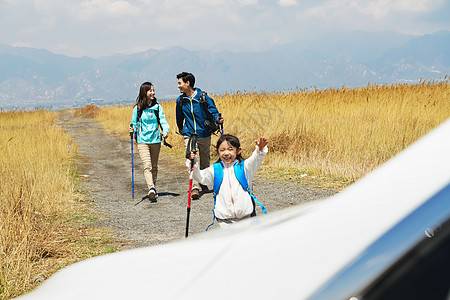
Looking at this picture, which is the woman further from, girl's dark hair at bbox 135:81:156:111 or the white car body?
the white car body

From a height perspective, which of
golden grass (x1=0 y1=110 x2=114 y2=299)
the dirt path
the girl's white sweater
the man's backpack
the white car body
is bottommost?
the dirt path

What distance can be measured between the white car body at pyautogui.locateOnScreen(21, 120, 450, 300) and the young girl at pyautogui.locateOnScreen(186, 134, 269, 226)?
Answer: 256cm

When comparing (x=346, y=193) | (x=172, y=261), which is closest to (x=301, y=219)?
(x=346, y=193)

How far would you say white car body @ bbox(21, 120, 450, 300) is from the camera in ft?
1.86

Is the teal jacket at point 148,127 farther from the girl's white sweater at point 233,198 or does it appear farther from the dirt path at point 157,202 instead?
the girl's white sweater at point 233,198

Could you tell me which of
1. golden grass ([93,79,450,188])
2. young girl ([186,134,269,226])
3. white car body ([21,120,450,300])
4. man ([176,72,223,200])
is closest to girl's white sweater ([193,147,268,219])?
young girl ([186,134,269,226])

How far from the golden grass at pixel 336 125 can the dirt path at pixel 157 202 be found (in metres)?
1.05

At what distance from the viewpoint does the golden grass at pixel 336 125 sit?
7918mm

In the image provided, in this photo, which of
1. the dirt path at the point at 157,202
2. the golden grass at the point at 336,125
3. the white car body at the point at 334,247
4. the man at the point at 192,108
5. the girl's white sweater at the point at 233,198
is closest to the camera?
the white car body at the point at 334,247

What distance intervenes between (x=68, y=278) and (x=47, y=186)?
17.2ft

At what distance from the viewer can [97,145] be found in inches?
651

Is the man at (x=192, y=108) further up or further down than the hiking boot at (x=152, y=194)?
further up

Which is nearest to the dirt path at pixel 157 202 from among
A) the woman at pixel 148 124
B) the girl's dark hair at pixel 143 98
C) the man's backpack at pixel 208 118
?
the woman at pixel 148 124

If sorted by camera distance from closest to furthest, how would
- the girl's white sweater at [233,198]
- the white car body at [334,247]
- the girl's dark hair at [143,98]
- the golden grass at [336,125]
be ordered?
the white car body at [334,247] → the girl's white sweater at [233,198] → the girl's dark hair at [143,98] → the golden grass at [336,125]
